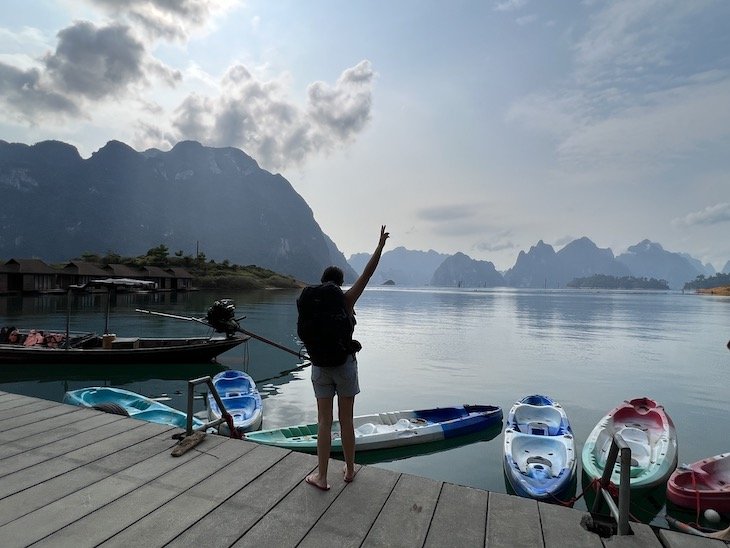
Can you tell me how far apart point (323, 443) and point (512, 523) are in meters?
2.18

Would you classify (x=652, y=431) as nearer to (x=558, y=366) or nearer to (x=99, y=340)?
(x=558, y=366)

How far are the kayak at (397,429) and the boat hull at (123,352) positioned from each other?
41.5 feet

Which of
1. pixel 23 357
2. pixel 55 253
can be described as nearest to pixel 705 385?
pixel 23 357

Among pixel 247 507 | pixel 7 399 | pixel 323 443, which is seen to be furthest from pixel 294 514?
pixel 7 399

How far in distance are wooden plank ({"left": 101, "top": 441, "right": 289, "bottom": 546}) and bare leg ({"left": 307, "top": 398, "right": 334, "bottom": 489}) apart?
2.59 feet

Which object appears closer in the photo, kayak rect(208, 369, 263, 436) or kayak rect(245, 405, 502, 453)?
kayak rect(245, 405, 502, 453)

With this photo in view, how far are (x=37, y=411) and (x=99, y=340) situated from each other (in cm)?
1695

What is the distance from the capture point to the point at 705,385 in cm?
2353

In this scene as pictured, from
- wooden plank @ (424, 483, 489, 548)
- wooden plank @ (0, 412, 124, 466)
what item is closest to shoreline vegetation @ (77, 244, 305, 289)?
wooden plank @ (0, 412, 124, 466)

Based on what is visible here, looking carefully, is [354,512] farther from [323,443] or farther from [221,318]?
[221,318]

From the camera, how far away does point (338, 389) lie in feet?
16.4

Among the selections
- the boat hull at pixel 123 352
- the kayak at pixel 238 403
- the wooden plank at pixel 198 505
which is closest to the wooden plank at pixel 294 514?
the wooden plank at pixel 198 505

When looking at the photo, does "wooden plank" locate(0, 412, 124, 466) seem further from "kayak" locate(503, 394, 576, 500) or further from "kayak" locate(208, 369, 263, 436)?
"kayak" locate(503, 394, 576, 500)

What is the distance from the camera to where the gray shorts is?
494cm
